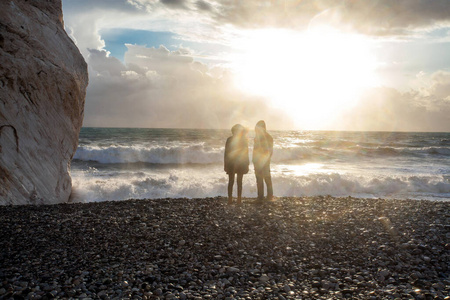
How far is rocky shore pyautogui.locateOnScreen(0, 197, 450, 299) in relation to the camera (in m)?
4.83

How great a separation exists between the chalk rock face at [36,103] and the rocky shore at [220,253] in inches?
63.8

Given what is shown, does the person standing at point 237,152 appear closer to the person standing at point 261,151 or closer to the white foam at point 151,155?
the person standing at point 261,151

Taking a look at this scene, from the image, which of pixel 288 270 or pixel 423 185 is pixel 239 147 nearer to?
pixel 288 270

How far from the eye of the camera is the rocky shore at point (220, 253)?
Answer: 4.83 meters

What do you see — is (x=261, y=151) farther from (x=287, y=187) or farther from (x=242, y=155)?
(x=287, y=187)

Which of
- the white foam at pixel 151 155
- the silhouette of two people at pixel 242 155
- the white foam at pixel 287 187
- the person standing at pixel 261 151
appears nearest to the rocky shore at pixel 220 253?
the silhouette of two people at pixel 242 155

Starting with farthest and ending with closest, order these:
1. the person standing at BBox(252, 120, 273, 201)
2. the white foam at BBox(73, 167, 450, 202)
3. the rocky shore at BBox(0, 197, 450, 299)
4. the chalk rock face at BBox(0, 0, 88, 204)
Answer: the white foam at BBox(73, 167, 450, 202)
the person standing at BBox(252, 120, 273, 201)
the chalk rock face at BBox(0, 0, 88, 204)
the rocky shore at BBox(0, 197, 450, 299)

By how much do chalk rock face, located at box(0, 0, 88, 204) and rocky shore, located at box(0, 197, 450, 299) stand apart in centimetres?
162

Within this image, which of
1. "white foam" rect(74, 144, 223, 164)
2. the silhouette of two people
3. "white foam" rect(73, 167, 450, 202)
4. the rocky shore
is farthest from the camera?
"white foam" rect(74, 144, 223, 164)

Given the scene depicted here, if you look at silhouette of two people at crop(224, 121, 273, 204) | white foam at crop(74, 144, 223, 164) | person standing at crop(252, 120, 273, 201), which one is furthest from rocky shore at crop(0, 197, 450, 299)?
white foam at crop(74, 144, 223, 164)

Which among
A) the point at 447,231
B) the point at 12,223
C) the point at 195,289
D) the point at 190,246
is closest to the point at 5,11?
the point at 12,223

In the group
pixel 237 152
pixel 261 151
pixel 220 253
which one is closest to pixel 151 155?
pixel 261 151

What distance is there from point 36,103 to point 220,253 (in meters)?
8.29

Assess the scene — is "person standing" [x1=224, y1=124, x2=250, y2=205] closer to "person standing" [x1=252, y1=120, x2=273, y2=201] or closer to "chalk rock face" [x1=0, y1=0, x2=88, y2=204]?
"person standing" [x1=252, y1=120, x2=273, y2=201]
